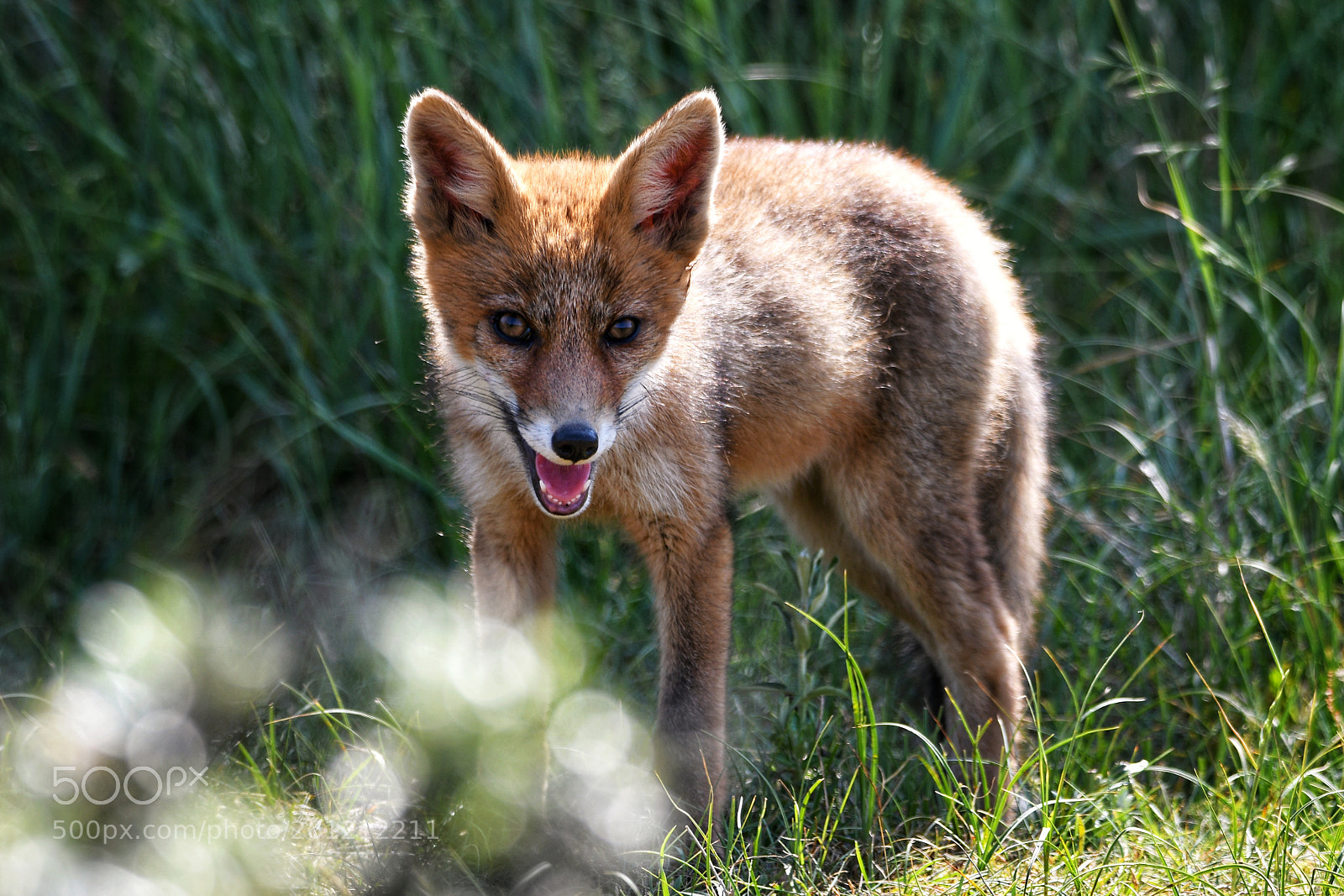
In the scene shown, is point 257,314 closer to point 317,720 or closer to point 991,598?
point 317,720

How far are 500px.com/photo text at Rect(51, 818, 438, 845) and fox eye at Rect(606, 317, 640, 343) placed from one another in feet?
4.21

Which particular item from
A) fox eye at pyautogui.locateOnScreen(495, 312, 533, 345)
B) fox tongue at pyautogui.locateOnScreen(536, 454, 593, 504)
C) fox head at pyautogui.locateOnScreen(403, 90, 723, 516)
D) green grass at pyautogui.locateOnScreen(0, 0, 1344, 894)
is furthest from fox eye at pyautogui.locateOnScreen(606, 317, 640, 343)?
green grass at pyautogui.locateOnScreen(0, 0, 1344, 894)

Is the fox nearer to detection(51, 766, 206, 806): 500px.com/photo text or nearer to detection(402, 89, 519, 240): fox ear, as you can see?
detection(402, 89, 519, 240): fox ear

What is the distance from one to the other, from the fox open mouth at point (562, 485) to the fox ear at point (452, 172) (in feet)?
2.18

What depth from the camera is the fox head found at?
9.98ft

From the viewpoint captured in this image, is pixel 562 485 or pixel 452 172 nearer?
pixel 562 485

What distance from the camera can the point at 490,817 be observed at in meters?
2.43

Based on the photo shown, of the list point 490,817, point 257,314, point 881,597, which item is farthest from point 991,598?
point 257,314

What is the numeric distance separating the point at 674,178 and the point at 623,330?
445 millimetres

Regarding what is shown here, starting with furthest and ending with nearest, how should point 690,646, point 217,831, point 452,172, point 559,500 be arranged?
point 690,646 < point 452,172 < point 559,500 < point 217,831

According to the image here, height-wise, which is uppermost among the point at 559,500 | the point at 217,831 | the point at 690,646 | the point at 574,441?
the point at 574,441

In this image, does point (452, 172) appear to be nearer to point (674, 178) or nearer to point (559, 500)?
point (674, 178)

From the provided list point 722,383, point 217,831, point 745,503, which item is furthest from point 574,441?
point 745,503

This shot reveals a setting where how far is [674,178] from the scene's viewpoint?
127 inches
